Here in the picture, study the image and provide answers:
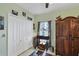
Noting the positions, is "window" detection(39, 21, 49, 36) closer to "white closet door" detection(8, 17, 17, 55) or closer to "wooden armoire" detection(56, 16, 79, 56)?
"wooden armoire" detection(56, 16, 79, 56)

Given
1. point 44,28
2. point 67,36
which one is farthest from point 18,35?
point 67,36

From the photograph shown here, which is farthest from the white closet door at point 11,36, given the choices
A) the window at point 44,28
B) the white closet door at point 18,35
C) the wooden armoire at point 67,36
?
the wooden armoire at point 67,36

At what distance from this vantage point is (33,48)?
5.12 feet

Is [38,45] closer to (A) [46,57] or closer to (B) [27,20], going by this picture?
(A) [46,57]

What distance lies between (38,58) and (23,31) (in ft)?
1.45

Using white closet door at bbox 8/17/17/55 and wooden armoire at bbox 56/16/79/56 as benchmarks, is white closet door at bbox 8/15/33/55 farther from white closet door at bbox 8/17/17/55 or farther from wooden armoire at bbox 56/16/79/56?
wooden armoire at bbox 56/16/79/56

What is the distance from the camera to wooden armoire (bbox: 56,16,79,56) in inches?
58.1

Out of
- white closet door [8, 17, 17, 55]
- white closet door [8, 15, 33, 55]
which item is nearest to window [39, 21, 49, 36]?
white closet door [8, 15, 33, 55]

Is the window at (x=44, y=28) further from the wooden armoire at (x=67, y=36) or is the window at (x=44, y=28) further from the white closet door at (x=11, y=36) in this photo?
the white closet door at (x=11, y=36)

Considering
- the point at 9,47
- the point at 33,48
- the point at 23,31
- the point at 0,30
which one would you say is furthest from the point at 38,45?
the point at 0,30

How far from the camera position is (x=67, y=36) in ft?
4.95

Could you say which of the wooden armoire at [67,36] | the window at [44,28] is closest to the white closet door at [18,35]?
the window at [44,28]

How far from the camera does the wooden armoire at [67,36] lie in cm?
148

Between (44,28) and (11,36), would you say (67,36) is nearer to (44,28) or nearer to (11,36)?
(44,28)
